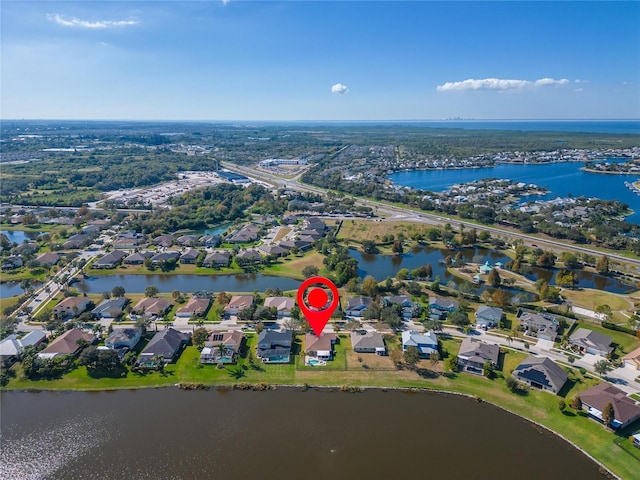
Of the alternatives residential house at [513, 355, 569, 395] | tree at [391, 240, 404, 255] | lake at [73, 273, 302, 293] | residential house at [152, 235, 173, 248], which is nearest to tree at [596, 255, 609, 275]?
tree at [391, 240, 404, 255]

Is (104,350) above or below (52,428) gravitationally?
above

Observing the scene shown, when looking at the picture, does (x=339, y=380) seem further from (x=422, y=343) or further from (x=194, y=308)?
(x=194, y=308)

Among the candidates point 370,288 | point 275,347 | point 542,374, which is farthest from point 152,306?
point 542,374

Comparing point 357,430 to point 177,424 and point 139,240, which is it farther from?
point 139,240

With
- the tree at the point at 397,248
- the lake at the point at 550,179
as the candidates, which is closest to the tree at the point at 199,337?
the tree at the point at 397,248

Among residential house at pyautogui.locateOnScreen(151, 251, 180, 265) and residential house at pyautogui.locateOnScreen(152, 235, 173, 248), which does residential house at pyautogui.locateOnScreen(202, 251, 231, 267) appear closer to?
residential house at pyautogui.locateOnScreen(151, 251, 180, 265)

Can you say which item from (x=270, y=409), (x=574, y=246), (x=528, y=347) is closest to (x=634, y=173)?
(x=574, y=246)

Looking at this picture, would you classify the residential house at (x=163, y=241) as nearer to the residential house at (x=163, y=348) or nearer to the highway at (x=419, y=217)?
the residential house at (x=163, y=348)
